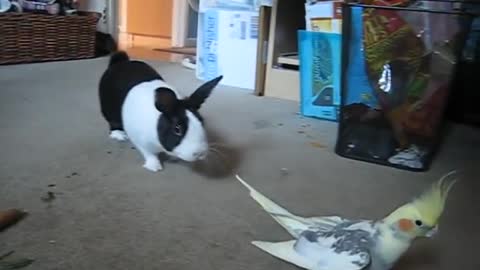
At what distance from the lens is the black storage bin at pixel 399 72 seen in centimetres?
125

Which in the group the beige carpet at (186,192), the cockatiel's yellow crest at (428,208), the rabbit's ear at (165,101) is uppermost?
the rabbit's ear at (165,101)

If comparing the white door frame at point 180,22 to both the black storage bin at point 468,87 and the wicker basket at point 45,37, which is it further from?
the black storage bin at point 468,87

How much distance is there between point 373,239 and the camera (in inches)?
26.4

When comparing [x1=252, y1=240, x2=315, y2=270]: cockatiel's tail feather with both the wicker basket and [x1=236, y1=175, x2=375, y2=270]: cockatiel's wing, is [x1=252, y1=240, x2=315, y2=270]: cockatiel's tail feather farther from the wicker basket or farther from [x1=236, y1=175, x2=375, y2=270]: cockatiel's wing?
the wicker basket

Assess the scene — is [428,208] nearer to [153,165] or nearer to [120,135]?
[153,165]

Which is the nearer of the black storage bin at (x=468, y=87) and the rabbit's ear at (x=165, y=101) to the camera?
the rabbit's ear at (x=165, y=101)

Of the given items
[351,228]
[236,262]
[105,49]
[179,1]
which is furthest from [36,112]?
[179,1]

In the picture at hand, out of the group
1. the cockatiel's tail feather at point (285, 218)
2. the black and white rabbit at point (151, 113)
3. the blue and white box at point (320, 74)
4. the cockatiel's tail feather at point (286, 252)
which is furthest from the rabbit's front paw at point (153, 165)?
the blue and white box at point (320, 74)

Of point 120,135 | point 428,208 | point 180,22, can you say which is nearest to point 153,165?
point 120,135

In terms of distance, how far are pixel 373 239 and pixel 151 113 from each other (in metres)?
0.53

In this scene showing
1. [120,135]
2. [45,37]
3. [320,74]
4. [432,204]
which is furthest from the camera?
[45,37]

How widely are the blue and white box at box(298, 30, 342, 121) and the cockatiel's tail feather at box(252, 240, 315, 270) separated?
0.90 meters

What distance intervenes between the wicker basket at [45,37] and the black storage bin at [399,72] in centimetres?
159

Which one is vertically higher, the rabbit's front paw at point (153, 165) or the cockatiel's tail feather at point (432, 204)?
the cockatiel's tail feather at point (432, 204)
